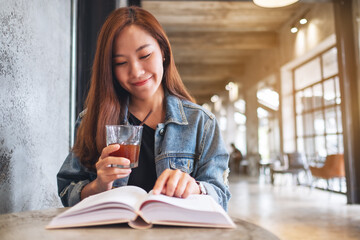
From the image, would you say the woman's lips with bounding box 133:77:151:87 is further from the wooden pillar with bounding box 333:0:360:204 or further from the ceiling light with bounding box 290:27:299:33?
the ceiling light with bounding box 290:27:299:33

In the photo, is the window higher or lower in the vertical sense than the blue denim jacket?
higher

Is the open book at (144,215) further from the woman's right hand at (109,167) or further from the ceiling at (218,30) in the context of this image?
the ceiling at (218,30)

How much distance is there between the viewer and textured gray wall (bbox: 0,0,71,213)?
3.89ft

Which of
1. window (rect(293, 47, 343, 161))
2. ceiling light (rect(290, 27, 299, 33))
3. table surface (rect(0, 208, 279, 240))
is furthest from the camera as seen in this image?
ceiling light (rect(290, 27, 299, 33))

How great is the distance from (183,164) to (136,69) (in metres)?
0.40

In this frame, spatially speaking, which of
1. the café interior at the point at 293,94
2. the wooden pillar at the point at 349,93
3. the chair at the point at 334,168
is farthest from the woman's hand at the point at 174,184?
the chair at the point at 334,168

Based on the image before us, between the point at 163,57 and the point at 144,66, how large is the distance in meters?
0.18

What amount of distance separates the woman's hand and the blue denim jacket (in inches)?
12.9

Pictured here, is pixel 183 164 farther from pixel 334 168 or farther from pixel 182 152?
pixel 334 168

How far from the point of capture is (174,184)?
801 mm

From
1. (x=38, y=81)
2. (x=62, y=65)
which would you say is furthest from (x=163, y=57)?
(x=62, y=65)

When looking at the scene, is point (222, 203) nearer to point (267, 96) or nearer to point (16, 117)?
point (16, 117)

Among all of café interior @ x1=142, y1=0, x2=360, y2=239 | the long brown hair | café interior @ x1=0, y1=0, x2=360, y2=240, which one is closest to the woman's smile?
the long brown hair

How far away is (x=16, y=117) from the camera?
1247mm
